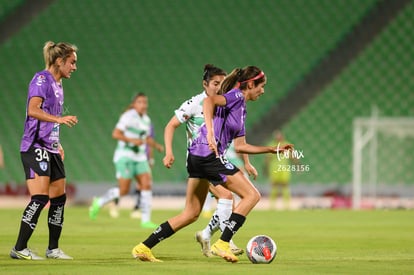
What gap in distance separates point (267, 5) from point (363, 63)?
350 cm

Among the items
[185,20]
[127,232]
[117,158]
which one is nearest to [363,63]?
[185,20]

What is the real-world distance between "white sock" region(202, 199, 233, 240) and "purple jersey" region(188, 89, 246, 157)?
3.80 feet

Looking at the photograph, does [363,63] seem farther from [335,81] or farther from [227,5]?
[227,5]

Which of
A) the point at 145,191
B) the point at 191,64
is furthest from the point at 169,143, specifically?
the point at 191,64

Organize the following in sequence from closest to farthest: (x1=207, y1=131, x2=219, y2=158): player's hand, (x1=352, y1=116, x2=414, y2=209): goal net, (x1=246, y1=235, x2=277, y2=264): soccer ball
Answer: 1. (x1=207, y1=131, x2=219, y2=158): player's hand
2. (x1=246, y1=235, x2=277, y2=264): soccer ball
3. (x1=352, y1=116, x2=414, y2=209): goal net

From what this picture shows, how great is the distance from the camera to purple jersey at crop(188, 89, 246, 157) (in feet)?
27.3

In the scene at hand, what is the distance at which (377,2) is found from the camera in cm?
2628

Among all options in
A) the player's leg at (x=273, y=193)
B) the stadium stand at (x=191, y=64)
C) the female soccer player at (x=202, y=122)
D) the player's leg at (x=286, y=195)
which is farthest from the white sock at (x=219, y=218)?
the stadium stand at (x=191, y=64)

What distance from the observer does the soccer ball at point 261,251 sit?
8102mm

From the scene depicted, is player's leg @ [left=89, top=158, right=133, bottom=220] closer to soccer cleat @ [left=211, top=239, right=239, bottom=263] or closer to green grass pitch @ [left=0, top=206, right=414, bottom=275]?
green grass pitch @ [left=0, top=206, right=414, bottom=275]

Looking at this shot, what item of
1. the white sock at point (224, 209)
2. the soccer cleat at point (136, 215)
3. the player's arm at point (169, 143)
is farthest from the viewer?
the soccer cleat at point (136, 215)

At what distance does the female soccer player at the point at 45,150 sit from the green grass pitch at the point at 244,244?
35 centimetres

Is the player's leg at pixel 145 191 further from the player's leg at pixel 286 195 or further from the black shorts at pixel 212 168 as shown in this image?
the player's leg at pixel 286 195

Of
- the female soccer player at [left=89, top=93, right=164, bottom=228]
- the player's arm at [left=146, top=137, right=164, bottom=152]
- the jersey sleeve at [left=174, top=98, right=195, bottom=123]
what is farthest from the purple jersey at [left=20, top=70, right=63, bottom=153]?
the player's arm at [left=146, top=137, right=164, bottom=152]
